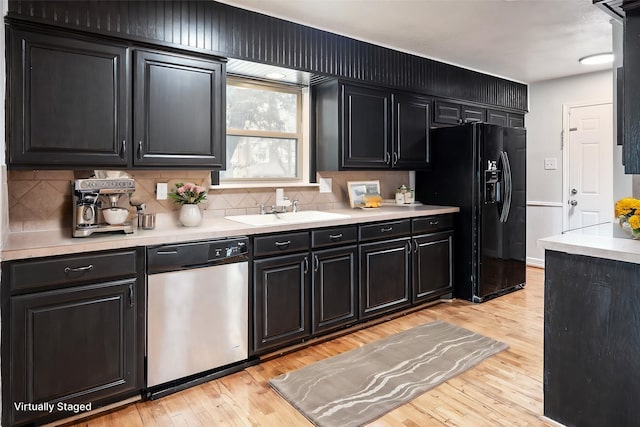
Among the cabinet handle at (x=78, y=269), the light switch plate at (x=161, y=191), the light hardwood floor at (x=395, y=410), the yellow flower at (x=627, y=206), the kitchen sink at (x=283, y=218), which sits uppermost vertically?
the light switch plate at (x=161, y=191)

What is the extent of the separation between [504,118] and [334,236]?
3.35 metres

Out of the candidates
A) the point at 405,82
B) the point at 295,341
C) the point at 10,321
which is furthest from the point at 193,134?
the point at 405,82

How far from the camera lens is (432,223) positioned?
3.86m

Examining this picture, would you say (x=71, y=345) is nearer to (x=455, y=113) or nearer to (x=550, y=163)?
(x=455, y=113)

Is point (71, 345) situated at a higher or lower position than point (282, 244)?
lower

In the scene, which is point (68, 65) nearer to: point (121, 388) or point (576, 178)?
point (121, 388)

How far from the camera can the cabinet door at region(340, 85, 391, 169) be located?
351 cm

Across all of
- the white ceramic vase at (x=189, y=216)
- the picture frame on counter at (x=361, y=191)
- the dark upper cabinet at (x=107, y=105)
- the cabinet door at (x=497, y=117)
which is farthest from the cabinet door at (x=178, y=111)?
the cabinet door at (x=497, y=117)

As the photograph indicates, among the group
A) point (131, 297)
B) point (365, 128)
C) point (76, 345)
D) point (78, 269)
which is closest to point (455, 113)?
point (365, 128)

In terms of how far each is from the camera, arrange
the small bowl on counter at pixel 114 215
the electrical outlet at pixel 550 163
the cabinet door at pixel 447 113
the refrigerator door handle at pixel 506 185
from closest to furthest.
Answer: the small bowl on counter at pixel 114 215
the refrigerator door handle at pixel 506 185
the cabinet door at pixel 447 113
the electrical outlet at pixel 550 163

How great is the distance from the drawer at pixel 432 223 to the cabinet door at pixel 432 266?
0.19ft

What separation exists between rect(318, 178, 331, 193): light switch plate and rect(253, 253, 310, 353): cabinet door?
105cm

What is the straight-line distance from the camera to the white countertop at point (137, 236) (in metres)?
1.95

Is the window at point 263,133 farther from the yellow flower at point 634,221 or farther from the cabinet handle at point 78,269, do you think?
the yellow flower at point 634,221
